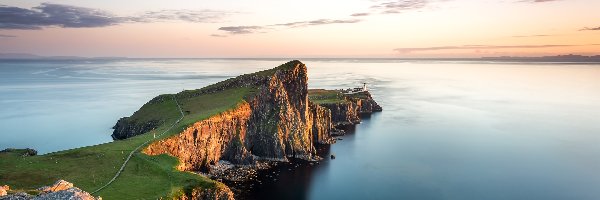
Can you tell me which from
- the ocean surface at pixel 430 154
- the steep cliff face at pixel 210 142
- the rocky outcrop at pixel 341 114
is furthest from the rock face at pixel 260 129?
the rocky outcrop at pixel 341 114

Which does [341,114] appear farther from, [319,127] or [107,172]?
[107,172]

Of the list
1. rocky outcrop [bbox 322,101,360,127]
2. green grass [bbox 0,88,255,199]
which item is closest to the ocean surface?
rocky outcrop [bbox 322,101,360,127]

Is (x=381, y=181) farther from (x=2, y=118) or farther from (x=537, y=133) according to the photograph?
(x=2, y=118)

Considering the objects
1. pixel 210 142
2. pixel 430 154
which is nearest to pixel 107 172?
pixel 210 142

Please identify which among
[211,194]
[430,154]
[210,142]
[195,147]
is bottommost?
[430,154]

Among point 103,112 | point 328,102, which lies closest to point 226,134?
point 328,102

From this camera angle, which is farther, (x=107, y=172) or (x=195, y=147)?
(x=195, y=147)

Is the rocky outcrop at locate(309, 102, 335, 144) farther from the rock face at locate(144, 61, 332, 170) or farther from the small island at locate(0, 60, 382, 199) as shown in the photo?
the small island at locate(0, 60, 382, 199)
